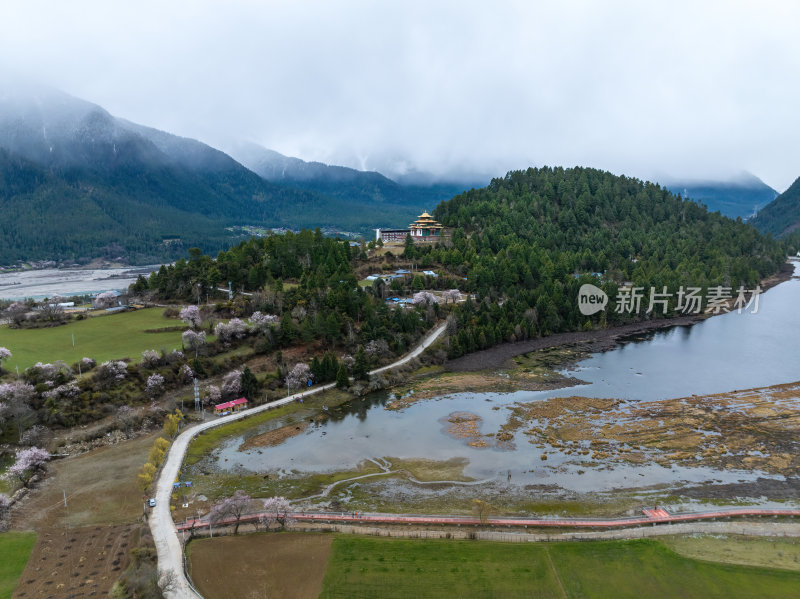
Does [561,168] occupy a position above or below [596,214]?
above

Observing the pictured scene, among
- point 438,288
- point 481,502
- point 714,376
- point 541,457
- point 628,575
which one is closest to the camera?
point 628,575

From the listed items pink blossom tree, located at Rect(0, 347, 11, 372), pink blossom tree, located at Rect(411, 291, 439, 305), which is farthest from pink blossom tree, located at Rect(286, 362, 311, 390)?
pink blossom tree, located at Rect(411, 291, 439, 305)

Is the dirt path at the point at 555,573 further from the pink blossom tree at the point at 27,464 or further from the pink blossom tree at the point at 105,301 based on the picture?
the pink blossom tree at the point at 105,301

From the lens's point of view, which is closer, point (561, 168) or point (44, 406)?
point (44, 406)

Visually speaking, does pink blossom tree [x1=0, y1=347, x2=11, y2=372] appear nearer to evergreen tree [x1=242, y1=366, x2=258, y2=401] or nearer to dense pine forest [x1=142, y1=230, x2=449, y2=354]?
evergreen tree [x1=242, y1=366, x2=258, y2=401]

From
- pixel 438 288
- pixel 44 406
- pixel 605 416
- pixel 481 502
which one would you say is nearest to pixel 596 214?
pixel 438 288

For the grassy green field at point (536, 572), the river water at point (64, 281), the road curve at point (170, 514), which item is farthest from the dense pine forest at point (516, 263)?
the grassy green field at point (536, 572)

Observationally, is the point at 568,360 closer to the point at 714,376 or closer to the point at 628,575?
the point at 714,376
